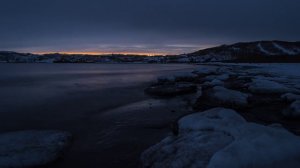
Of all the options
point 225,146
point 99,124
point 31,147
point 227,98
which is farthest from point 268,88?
point 31,147

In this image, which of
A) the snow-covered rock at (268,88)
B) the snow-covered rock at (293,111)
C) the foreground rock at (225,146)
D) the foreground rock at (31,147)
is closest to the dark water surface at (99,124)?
the foreground rock at (31,147)

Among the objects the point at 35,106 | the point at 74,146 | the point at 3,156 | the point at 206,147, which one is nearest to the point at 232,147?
the point at 206,147

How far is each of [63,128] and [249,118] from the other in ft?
27.4

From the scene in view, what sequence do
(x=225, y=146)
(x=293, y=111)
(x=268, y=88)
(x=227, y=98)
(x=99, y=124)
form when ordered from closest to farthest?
(x=225, y=146) < (x=293, y=111) < (x=99, y=124) < (x=227, y=98) < (x=268, y=88)

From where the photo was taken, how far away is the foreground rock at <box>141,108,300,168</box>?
172 inches

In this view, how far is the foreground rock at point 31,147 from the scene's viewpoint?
6.34m

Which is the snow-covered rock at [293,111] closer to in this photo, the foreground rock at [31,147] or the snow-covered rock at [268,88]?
the snow-covered rock at [268,88]

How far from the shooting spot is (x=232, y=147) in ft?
15.4

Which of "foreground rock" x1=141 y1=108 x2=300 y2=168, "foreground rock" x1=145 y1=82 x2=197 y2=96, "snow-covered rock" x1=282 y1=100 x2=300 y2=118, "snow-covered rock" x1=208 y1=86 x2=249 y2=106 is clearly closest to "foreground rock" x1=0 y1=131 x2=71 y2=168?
"foreground rock" x1=141 y1=108 x2=300 y2=168

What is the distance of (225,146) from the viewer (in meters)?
5.16

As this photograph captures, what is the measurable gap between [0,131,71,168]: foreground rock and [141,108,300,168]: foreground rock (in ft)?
9.46

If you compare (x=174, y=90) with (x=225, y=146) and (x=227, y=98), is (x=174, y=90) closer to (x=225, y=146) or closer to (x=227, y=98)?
(x=227, y=98)

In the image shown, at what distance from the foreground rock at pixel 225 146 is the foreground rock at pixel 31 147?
2884 millimetres

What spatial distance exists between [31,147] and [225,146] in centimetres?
574
